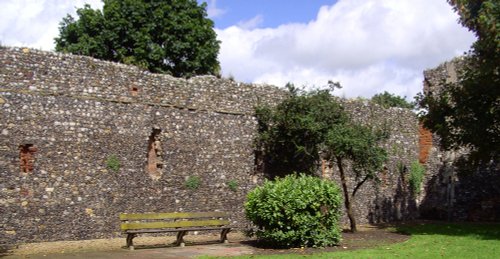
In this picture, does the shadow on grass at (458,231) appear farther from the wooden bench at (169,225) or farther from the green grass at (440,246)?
the wooden bench at (169,225)

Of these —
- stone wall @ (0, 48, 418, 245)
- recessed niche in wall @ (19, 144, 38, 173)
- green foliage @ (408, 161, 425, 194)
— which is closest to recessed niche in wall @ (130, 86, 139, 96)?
stone wall @ (0, 48, 418, 245)

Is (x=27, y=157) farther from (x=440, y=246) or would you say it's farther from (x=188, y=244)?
(x=440, y=246)

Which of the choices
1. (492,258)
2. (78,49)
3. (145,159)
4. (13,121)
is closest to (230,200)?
(145,159)

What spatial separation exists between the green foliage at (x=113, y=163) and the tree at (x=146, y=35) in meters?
15.0

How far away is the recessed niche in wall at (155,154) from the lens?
16.2 m

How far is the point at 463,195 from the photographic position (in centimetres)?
2391

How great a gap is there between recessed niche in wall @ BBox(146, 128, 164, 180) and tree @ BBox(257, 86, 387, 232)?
11.6ft

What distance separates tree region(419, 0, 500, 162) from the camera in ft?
50.1

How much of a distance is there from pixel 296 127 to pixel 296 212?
4359 millimetres

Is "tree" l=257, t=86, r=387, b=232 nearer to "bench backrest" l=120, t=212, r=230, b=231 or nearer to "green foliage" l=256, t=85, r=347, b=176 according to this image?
"green foliage" l=256, t=85, r=347, b=176

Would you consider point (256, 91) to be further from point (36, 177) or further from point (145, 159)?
point (36, 177)

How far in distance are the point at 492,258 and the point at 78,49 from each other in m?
24.6

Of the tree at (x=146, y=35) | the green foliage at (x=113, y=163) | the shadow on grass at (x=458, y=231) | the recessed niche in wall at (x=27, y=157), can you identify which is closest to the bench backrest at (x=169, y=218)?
the green foliage at (x=113, y=163)

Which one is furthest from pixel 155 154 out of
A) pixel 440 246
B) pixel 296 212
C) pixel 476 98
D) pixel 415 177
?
pixel 415 177
